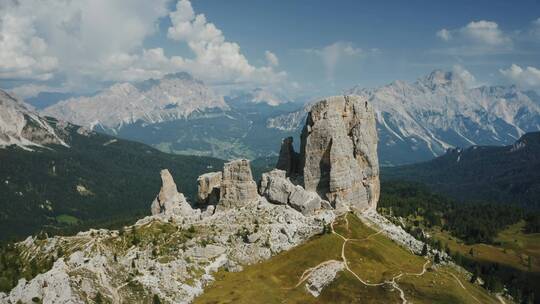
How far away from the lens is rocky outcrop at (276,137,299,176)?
195125mm

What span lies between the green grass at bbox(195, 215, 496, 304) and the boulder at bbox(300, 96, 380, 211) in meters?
18.8

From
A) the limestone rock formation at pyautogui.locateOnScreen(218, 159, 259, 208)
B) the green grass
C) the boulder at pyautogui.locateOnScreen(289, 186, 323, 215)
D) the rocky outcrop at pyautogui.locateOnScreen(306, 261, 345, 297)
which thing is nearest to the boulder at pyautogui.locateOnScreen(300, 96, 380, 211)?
the boulder at pyautogui.locateOnScreen(289, 186, 323, 215)

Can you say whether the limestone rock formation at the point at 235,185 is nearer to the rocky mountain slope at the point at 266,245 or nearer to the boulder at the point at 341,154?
the rocky mountain slope at the point at 266,245

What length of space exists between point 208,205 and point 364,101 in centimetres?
7882

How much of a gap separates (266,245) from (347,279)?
29768mm

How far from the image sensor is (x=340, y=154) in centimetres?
17738

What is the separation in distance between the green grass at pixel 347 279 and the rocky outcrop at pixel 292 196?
39.7 ft

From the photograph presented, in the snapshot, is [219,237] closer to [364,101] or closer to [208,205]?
[208,205]

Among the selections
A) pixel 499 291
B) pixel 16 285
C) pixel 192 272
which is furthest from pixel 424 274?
pixel 16 285

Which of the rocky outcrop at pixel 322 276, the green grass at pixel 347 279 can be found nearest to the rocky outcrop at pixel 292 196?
the green grass at pixel 347 279

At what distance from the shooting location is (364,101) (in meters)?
196

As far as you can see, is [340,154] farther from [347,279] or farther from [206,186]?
[347,279]

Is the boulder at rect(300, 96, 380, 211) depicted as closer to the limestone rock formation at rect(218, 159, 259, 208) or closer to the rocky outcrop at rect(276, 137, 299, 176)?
the rocky outcrop at rect(276, 137, 299, 176)

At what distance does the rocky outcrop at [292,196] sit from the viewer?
169500 millimetres
